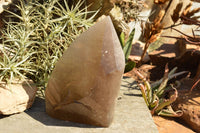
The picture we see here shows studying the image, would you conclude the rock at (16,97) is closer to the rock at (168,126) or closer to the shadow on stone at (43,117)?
the shadow on stone at (43,117)

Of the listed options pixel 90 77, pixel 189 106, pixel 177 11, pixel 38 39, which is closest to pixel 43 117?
pixel 90 77

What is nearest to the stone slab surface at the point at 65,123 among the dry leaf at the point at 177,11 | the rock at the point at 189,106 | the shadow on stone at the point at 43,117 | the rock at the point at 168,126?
the shadow on stone at the point at 43,117

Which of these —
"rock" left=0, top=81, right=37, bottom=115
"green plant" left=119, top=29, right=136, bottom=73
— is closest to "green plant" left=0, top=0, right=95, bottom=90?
"rock" left=0, top=81, right=37, bottom=115

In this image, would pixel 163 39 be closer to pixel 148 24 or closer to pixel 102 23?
pixel 148 24

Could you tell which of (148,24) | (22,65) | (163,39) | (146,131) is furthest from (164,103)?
(163,39)

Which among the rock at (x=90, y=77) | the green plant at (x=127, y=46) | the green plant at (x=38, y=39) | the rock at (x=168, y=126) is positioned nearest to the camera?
the rock at (x=90, y=77)

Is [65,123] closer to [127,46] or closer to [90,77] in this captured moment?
[90,77]
